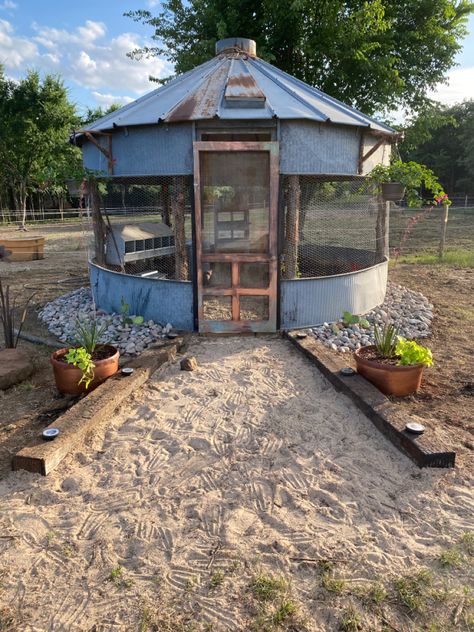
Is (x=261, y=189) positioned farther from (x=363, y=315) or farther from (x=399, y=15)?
(x=399, y=15)

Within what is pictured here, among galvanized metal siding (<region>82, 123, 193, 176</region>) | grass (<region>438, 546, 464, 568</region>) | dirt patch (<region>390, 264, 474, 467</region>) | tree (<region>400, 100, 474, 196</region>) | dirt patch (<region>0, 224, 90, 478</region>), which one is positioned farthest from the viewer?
tree (<region>400, 100, 474, 196</region>)

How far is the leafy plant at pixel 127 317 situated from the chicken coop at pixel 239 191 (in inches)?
4.4

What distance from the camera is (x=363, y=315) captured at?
7.61 m

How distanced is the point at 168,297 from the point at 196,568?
15.2ft

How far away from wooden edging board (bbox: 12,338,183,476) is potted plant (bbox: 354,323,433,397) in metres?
2.44

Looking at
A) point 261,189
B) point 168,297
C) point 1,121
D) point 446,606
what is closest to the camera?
point 446,606

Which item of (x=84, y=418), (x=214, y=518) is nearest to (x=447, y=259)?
(x=84, y=418)

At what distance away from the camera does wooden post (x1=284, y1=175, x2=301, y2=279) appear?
6650 millimetres

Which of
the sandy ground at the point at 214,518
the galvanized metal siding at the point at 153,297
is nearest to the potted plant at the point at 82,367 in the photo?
A: the sandy ground at the point at 214,518

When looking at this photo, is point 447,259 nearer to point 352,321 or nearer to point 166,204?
point 352,321

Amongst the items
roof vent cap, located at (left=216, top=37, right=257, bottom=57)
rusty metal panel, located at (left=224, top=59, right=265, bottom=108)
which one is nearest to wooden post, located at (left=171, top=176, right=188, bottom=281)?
rusty metal panel, located at (left=224, top=59, right=265, bottom=108)

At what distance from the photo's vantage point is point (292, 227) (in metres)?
6.87

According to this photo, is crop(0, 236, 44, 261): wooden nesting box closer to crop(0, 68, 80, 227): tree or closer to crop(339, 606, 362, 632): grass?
crop(0, 68, 80, 227): tree

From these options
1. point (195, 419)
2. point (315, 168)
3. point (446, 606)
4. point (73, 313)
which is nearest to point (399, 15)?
point (315, 168)
